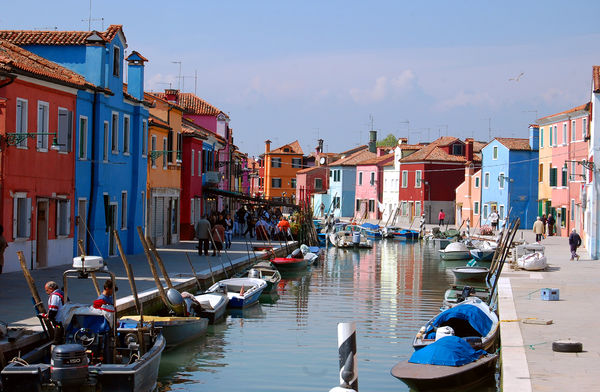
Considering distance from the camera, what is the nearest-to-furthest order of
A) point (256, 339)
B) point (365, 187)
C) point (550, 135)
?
1. point (256, 339)
2. point (550, 135)
3. point (365, 187)

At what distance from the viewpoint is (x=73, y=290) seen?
22.2 m

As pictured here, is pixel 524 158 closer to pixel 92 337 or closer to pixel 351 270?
pixel 351 270

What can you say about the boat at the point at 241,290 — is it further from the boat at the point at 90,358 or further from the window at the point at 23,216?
the boat at the point at 90,358

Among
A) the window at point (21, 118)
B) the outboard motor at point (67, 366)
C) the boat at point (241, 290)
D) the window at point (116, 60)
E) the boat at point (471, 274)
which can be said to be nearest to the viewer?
the outboard motor at point (67, 366)

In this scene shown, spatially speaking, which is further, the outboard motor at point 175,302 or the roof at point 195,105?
the roof at point 195,105

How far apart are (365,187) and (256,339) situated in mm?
73119

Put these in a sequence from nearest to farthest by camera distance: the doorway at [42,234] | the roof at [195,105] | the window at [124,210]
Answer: the doorway at [42,234]
the window at [124,210]
the roof at [195,105]

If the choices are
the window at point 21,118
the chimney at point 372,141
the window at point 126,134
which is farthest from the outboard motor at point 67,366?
the chimney at point 372,141

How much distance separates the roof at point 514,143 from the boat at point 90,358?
5140 cm

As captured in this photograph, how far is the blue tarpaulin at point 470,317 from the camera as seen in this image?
18.0 metres

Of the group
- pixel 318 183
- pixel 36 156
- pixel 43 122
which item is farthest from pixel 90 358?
pixel 318 183

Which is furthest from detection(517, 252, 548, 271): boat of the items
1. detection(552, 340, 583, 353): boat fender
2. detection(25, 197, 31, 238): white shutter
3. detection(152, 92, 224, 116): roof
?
detection(152, 92, 224, 116): roof

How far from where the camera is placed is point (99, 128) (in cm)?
3058

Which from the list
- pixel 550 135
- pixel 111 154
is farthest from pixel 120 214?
pixel 550 135
